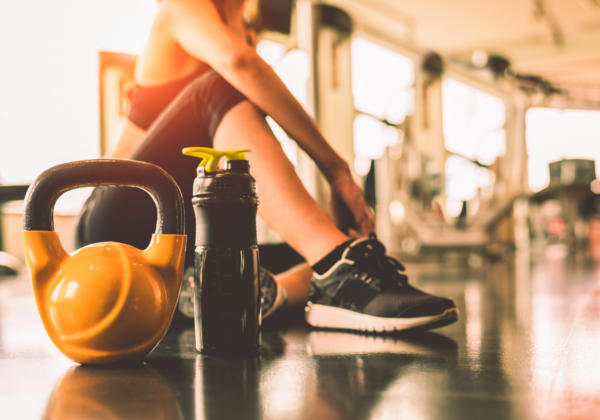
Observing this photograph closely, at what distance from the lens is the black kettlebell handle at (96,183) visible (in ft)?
2.37

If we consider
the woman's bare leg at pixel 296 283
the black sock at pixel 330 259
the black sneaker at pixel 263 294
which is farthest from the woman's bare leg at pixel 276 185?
the woman's bare leg at pixel 296 283

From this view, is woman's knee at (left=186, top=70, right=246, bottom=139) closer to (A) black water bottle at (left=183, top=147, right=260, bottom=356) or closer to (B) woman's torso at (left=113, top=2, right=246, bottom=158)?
(B) woman's torso at (left=113, top=2, right=246, bottom=158)

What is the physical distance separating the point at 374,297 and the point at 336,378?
0.31 m

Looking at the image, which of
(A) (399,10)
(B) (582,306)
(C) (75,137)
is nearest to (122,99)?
(B) (582,306)

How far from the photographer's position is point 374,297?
971 millimetres

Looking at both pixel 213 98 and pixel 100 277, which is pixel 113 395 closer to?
pixel 100 277

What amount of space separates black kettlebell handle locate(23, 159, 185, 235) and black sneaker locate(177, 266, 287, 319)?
0.33m

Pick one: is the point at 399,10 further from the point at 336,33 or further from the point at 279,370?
the point at 279,370

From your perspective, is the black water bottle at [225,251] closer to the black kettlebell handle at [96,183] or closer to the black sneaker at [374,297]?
Result: the black kettlebell handle at [96,183]

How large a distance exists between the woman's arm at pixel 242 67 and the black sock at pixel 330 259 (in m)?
0.15

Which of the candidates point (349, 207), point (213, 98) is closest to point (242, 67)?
point (213, 98)

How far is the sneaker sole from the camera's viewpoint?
37.4 inches

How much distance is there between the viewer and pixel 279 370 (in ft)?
2.37

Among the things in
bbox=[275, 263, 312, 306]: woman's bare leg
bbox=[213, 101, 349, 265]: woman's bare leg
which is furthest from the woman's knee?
bbox=[275, 263, 312, 306]: woman's bare leg
